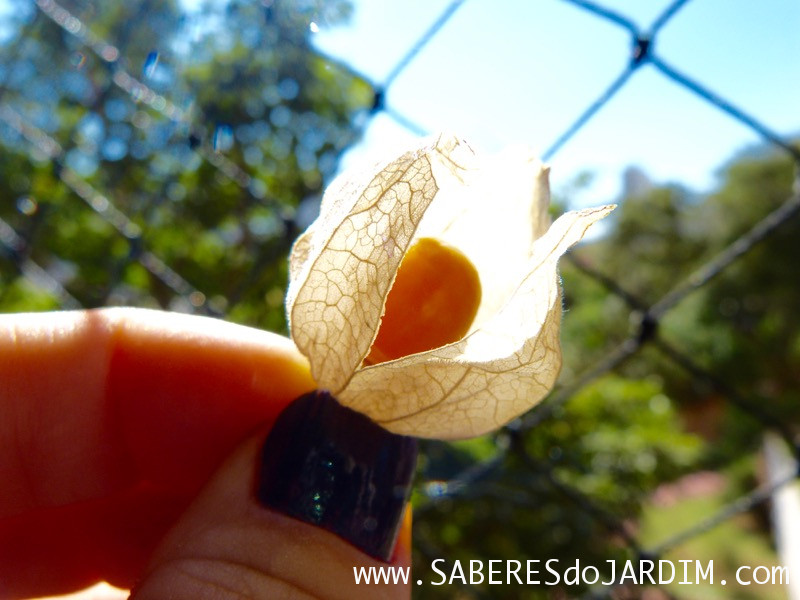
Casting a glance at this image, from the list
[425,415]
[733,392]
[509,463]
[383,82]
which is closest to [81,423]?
[425,415]

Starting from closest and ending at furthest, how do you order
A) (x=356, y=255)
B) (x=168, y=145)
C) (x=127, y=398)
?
(x=356, y=255) < (x=127, y=398) < (x=168, y=145)

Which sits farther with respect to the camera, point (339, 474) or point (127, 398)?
point (127, 398)

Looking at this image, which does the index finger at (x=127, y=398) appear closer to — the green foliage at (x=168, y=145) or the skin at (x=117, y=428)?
the skin at (x=117, y=428)

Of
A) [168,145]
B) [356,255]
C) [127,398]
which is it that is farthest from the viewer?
[168,145]

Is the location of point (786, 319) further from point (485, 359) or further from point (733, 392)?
point (485, 359)

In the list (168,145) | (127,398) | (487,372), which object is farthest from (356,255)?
(168,145)

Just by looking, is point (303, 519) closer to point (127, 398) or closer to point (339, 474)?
point (339, 474)
